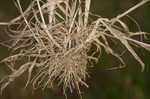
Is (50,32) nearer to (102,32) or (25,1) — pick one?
(102,32)

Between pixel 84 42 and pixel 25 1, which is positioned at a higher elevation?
pixel 25 1

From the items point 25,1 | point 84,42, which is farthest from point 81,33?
point 25,1

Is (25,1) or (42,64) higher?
(25,1)

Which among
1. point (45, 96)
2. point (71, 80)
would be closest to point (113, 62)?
point (45, 96)

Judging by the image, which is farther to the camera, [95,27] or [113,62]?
[113,62]

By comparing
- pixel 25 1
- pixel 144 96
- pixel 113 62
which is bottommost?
pixel 144 96

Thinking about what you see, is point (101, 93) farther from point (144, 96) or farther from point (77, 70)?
point (77, 70)
